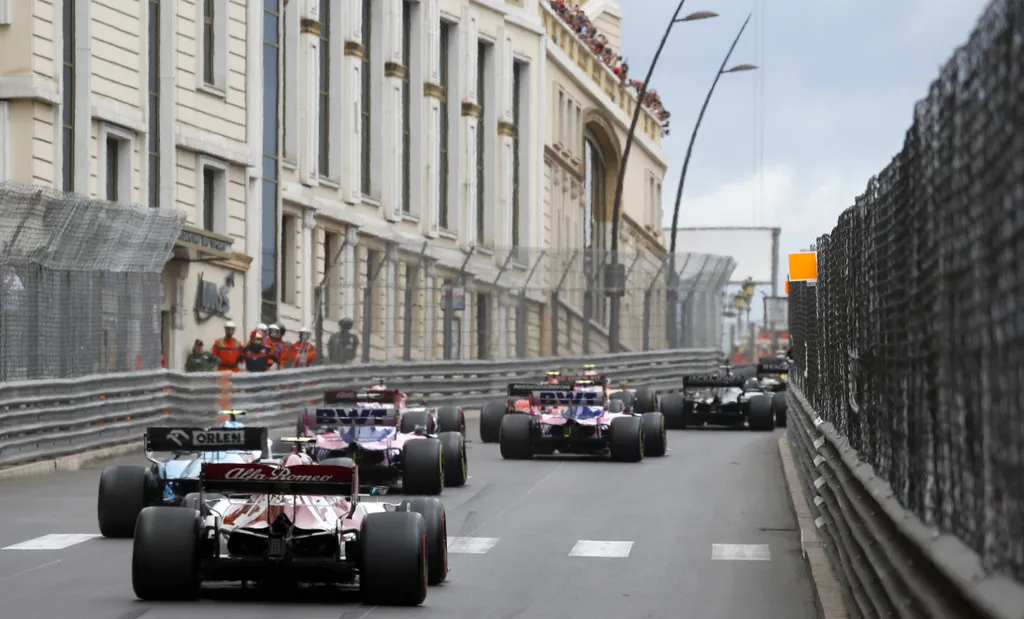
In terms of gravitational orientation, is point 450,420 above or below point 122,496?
above

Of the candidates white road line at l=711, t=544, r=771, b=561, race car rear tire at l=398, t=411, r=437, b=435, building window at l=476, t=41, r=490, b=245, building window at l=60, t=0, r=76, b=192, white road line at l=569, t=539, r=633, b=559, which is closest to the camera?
white road line at l=711, t=544, r=771, b=561

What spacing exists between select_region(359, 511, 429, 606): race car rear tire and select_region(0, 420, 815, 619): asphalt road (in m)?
0.12

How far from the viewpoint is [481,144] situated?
60.3m

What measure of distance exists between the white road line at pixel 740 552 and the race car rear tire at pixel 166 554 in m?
4.77

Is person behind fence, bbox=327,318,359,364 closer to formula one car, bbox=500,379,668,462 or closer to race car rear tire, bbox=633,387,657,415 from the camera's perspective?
race car rear tire, bbox=633,387,657,415

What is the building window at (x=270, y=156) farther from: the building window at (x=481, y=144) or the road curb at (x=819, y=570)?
the road curb at (x=819, y=570)

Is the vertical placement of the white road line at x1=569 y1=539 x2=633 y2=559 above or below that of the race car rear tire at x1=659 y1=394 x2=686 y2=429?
below

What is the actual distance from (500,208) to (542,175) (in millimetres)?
4442

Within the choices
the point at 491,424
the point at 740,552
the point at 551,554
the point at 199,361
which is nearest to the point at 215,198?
the point at 199,361

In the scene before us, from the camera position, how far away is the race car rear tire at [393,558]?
Answer: 10773 mm

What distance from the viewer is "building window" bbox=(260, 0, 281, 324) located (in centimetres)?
4203

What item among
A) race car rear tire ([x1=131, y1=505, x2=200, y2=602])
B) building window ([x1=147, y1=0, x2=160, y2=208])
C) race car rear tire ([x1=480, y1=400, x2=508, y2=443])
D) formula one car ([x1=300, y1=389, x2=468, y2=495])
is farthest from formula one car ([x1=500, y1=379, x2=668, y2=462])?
race car rear tire ([x1=131, y1=505, x2=200, y2=602])

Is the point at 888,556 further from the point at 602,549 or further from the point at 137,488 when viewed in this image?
the point at 137,488

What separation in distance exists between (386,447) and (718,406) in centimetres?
1632
